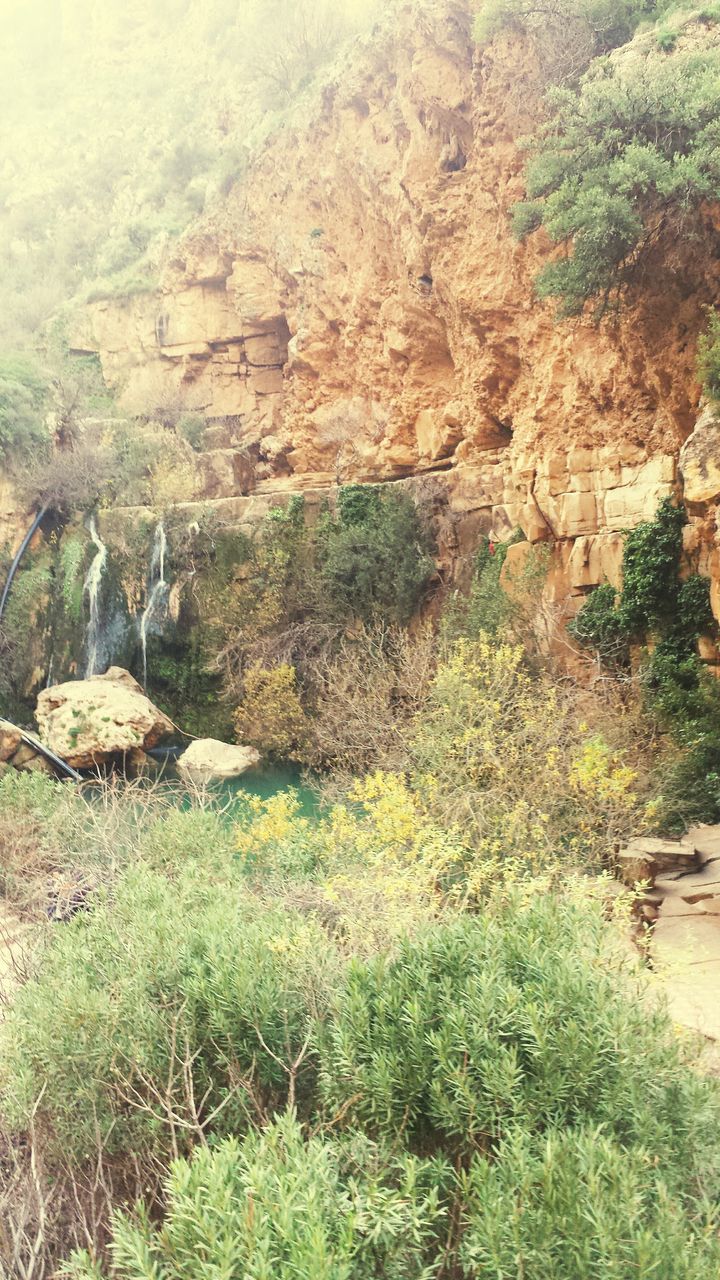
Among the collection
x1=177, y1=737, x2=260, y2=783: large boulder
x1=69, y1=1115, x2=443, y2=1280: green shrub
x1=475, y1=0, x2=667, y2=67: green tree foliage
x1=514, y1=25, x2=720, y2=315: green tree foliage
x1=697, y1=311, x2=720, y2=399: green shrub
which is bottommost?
x1=177, y1=737, x2=260, y2=783: large boulder

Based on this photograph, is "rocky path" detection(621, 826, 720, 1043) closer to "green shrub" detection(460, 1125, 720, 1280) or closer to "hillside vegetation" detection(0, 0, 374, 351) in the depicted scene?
"green shrub" detection(460, 1125, 720, 1280)

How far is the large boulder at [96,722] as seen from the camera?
49.1ft

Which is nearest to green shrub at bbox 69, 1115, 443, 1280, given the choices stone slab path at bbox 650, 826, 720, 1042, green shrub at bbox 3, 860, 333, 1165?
green shrub at bbox 3, 860, 333, 1165

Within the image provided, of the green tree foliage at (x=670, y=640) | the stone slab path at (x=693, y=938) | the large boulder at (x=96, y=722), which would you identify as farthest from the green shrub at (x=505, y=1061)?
the large boulder at (x=96, y=722)

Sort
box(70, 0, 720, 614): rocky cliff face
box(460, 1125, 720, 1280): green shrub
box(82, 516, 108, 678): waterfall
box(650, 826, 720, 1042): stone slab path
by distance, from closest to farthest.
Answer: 1. box(460, 1125, 720, 1280): green shrub
2. box(650, 826, 720, 1042): stone slab path
3. box(70, 0, 720, 614): rocky cliff face
4. box(82, 516, 108, 678): waterfall

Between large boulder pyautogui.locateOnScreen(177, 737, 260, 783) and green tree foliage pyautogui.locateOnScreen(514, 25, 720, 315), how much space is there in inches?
385

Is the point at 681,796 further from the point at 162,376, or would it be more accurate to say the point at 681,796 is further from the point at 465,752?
the point at 162,376

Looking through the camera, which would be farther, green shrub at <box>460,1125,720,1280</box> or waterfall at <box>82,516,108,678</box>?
waterfall at <box>82,516,108,678</box>

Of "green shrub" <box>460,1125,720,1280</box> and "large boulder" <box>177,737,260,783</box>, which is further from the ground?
"green shrub" <box>460,1125,720,1280</box>

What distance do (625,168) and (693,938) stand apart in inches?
391

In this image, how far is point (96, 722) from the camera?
49.7 feet

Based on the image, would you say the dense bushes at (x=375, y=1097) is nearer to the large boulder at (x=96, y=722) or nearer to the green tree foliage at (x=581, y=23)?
the large boulder at (x=96, y=722)

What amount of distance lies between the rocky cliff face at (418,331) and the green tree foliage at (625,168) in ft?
2.95

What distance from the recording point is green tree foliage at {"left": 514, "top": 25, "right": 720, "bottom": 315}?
10.0 metres
